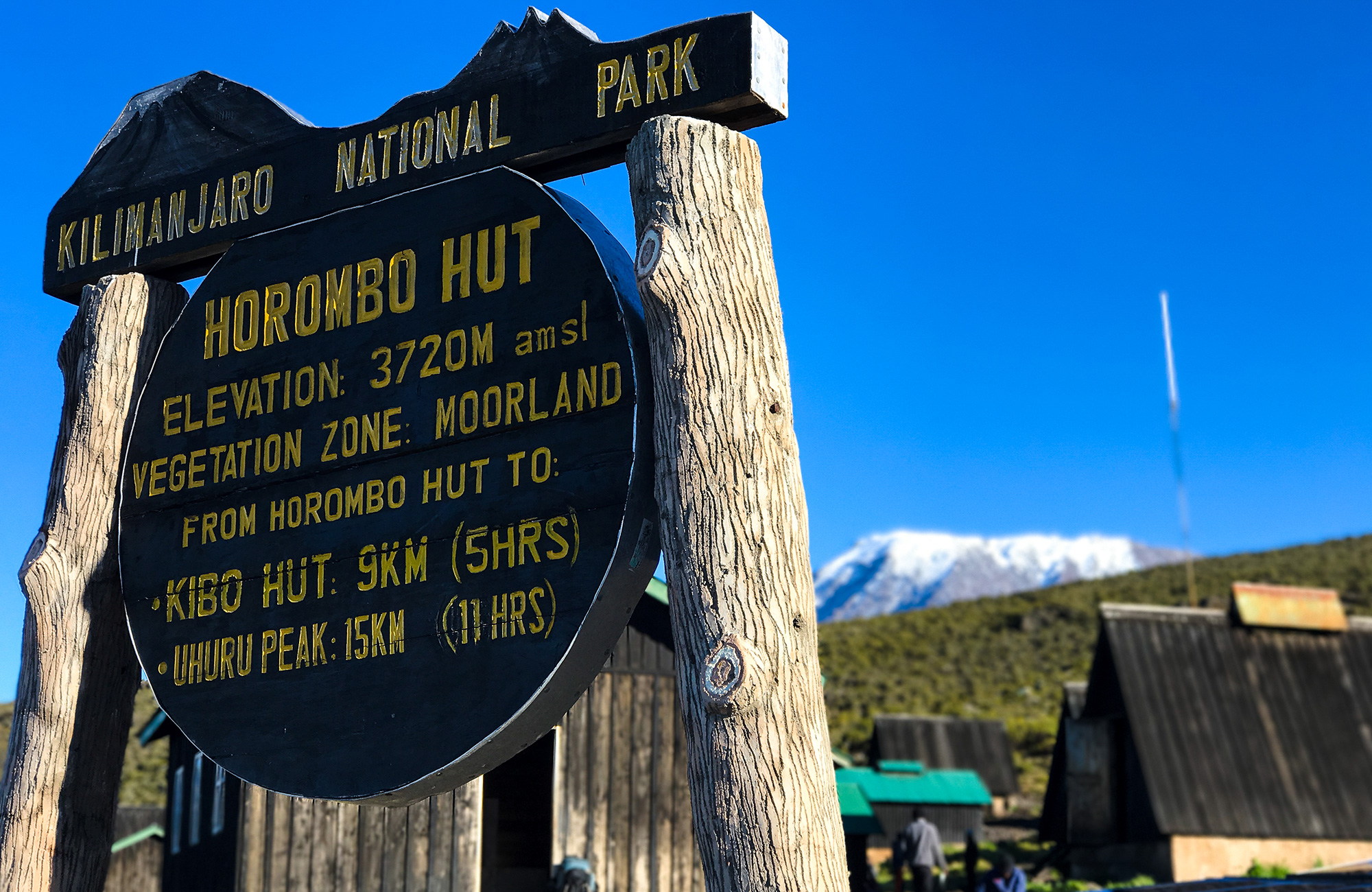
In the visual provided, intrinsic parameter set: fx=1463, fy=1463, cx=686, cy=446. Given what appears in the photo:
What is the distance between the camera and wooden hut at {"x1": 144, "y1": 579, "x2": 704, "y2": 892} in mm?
12320

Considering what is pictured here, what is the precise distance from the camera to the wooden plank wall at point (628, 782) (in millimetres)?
13422

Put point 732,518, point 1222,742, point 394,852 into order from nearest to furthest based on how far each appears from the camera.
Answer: point 732,518
point 394,852
point 1222,742

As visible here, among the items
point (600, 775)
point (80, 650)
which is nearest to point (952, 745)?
point (600, 775)

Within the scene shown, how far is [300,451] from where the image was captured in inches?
219

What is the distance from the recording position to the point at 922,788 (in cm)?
2894

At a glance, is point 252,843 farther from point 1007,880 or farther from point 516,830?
point 1007,880

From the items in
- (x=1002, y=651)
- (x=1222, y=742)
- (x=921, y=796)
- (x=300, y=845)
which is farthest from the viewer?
(x=1002, y=651)

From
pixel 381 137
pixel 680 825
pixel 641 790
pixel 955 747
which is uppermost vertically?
pixel 381 137

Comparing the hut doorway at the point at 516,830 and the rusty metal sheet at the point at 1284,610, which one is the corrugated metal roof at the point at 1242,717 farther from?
the hut doorway at the point at 516,830

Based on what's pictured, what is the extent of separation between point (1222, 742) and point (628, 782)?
37.6 ft

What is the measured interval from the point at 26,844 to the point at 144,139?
10.1 feet

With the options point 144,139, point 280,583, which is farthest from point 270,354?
point 144,139

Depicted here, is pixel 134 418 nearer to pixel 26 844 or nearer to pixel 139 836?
pixel 26 844

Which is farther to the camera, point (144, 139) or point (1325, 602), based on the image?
point (1325, 602)
